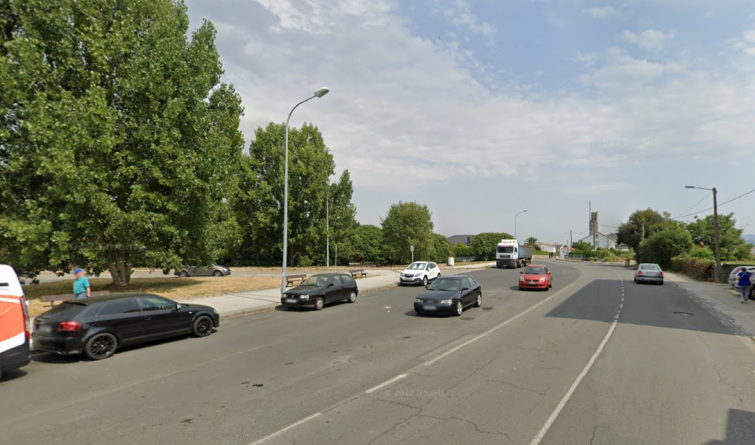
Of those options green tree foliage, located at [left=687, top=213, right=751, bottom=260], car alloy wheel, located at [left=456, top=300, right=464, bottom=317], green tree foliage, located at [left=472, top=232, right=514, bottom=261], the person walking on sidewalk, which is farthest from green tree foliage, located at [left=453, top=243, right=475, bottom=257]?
car alloy wheel, located at [left=456, top=300, right=464, bottom=317]

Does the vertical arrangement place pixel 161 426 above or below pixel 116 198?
below

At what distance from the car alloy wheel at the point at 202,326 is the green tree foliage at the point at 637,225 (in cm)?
7731

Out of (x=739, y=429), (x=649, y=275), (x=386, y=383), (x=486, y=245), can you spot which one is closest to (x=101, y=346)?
(x=386, y=383)

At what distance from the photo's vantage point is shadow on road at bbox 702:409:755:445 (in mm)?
4582

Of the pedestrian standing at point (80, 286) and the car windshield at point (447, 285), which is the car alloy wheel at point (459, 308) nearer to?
the car windshield at point (447, 285)

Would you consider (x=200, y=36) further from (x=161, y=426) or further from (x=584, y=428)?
(x=584, y=428)

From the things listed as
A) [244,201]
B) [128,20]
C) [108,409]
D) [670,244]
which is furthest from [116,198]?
[670,244]

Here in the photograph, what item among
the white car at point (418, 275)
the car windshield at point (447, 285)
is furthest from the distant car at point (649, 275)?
the car windshield at point (447, 285)

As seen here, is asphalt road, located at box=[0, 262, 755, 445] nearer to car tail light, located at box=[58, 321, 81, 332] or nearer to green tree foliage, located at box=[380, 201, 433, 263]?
car tail light, located at box=[58, 321, 81, 332]

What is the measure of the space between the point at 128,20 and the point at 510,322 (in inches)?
808

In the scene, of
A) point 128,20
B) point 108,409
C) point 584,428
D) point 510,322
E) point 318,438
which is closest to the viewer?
point 318,438

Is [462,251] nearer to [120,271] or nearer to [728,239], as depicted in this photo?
[728,239]

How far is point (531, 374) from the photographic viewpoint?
23.3ft

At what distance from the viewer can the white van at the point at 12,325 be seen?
256 inches
